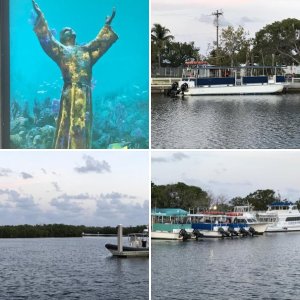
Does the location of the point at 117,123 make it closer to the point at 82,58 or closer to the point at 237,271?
the point at 82,58

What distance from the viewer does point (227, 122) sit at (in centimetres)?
421

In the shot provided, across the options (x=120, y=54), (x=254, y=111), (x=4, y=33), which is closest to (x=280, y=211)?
(x=254, y=111)

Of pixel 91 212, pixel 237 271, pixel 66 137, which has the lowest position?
pixel 237 271

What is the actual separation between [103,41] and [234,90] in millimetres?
889

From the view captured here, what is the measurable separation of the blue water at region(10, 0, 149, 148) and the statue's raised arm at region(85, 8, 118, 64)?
0.03 meters

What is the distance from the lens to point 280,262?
409 cm

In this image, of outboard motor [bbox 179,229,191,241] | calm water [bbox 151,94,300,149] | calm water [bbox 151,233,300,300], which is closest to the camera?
calm water [bbox 151,233,300,300]

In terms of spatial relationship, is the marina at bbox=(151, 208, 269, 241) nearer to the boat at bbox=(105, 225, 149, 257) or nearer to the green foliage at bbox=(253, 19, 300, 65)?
the boat at bbox=(105, 225, 149, 257)

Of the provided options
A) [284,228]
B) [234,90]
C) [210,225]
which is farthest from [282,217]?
[234,90]

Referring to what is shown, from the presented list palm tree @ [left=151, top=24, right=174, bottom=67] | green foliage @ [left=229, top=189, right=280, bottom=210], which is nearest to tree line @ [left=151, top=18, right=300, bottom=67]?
palm tree @ [left=151, top=24, right=174, bottom=67]

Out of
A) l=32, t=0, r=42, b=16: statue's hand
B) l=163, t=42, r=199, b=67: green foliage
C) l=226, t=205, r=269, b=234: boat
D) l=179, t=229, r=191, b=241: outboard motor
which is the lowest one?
l=179, t=229, r=191, b=241: outboard motor

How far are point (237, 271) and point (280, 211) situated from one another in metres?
0.45

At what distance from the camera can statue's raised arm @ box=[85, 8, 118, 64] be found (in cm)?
414

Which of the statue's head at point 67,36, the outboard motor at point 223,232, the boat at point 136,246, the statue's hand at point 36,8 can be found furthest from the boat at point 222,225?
the statue's hand at point 36,8
